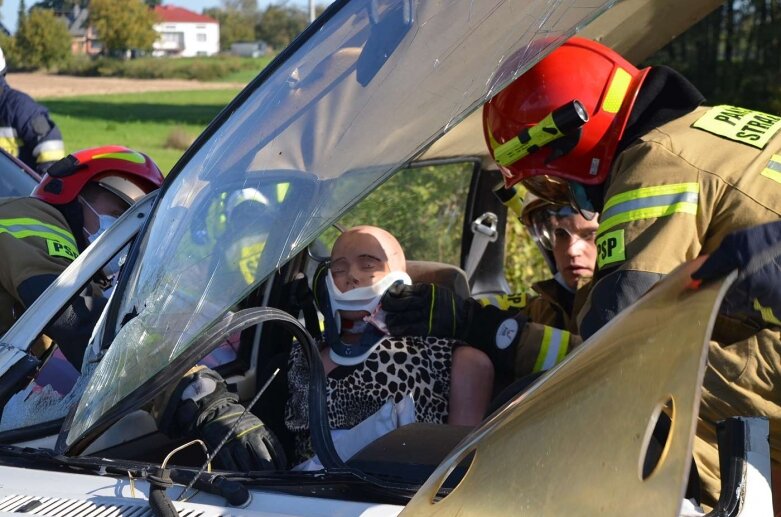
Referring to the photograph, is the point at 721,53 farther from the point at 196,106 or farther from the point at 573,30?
the point at 196,106

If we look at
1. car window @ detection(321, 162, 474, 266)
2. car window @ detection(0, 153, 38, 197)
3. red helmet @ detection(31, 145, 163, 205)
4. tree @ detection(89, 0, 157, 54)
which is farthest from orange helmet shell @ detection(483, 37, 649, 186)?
tree @ detection(89, 0, 157, 54)

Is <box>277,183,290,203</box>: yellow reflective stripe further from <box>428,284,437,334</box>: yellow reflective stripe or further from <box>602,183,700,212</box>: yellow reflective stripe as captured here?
<box>428,284,437,334</box>: yellow reflective stripe

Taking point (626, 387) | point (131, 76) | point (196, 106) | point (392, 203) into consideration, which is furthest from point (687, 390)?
→ point (131, 76)

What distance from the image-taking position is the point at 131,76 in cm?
5853

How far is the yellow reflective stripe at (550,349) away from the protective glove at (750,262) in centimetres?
143

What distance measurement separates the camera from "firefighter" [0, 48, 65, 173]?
20.7 ft

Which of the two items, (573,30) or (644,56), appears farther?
(644,56)

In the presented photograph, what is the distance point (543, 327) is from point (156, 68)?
2370 inches

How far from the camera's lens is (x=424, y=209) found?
4.66 m

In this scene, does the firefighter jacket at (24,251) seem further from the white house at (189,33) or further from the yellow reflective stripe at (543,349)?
the white house at (189,33)

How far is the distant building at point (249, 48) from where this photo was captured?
68.6m

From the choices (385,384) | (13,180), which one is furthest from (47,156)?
(385,384)

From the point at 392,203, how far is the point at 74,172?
1521 millimetres

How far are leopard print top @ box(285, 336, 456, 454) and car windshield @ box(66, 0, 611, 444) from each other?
33.6 inches
